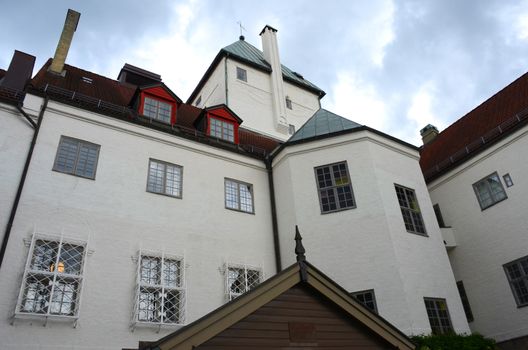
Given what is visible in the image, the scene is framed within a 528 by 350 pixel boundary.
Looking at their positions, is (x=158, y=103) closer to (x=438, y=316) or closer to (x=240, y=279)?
(x=240, y=279)

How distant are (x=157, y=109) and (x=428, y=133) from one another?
20.3 metres

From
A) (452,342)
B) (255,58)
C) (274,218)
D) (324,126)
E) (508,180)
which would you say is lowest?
(452,342)

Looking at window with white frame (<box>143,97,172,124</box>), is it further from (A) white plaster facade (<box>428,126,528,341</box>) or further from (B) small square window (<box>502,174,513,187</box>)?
(B) small square window (<box>502,174,513,187</box>)

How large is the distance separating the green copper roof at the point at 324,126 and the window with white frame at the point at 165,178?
17.0 ft

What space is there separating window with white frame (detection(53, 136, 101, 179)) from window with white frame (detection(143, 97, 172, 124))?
118 inches

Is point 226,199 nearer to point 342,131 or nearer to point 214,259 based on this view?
point 214,259

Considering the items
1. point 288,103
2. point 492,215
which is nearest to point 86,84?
point 288,103

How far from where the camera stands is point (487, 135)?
63.5ft

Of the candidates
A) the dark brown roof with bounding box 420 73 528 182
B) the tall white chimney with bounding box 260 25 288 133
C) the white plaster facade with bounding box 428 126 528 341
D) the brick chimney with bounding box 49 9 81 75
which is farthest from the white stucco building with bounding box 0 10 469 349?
the tall white chimney with bounding box 260 25 288 133

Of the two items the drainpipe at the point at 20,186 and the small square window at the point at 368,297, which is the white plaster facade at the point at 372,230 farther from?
the drainpipe at the point at 20,186

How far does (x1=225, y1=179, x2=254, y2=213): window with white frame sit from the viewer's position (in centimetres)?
1655

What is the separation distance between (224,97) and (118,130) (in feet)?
34.7

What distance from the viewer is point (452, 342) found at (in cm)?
1326

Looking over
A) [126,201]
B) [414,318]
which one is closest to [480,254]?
[414,318]
